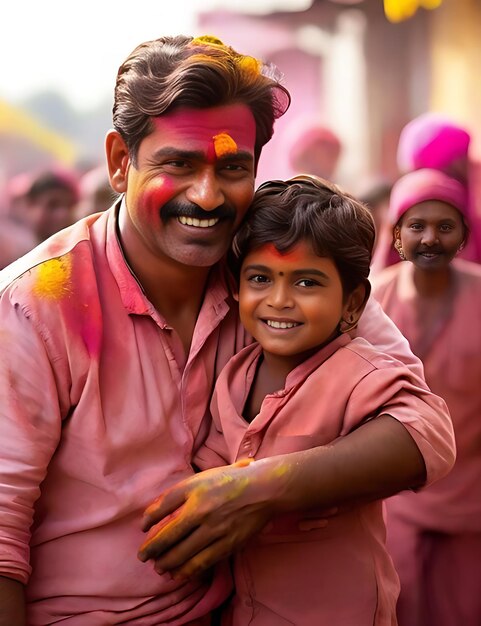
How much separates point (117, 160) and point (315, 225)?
468 mm

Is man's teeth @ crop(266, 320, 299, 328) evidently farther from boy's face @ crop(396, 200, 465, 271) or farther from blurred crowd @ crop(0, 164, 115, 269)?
blurred crowd @ crop(0, 164, 115, 269)

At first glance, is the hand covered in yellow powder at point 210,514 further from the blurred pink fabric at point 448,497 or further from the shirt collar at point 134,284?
the blurred pink fabric at point 448,497

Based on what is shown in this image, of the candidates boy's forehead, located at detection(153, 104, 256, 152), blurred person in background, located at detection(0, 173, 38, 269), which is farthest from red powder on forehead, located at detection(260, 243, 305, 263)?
blurred person in background, located at detection(0, 173, 38, 269)

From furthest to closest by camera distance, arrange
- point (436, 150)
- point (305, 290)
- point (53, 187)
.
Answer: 1. point (53, 187)
2. point (436, 150)
3. point (305, 290)

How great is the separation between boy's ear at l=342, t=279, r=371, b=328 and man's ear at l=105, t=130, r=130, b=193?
53 centimetres

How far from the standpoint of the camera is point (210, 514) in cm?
169

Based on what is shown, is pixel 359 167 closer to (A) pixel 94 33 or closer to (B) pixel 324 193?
(A) pixel 94 33

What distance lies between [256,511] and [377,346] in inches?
19.2

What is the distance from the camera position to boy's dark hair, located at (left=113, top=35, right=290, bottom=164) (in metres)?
1.81

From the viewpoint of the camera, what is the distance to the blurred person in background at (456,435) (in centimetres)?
282

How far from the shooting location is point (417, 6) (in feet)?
19.3

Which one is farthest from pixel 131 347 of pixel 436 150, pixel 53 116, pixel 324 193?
pixel 53 116

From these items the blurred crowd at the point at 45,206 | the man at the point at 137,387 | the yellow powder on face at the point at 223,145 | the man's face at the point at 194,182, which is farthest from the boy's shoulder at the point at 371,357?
the blurred crowd at the point at 45,206

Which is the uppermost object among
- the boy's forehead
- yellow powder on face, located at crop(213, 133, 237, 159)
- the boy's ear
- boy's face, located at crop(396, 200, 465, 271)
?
the boy's forehead
